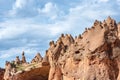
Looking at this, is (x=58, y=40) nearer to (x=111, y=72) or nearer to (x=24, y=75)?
(x=24, y=75)

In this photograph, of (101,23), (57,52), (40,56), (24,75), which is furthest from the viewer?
(40,56)

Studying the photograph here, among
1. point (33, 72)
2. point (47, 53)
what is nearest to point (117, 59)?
point (47, 53)

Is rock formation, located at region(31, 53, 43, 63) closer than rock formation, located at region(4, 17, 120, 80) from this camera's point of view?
No

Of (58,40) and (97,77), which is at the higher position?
(58,40)

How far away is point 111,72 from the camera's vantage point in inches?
1097

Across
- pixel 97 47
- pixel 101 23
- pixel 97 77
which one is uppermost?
pixel 101 23

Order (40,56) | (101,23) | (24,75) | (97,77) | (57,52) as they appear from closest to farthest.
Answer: (97,77), (101,23), (57,52), (24,75), (40,56)

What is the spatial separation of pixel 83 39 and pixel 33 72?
41.4 ft

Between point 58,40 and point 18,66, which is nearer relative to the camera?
point 58,40

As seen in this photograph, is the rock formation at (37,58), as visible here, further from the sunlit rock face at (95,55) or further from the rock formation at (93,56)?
the sunlit rock face at (95,55)

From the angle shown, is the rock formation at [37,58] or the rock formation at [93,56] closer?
the rock formation at [93,56]

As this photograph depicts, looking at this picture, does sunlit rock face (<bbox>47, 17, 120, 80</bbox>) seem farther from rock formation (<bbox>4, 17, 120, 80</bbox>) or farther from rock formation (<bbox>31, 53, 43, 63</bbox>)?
rock formation (<bbox>31, 53, 43, 63</bbox>)

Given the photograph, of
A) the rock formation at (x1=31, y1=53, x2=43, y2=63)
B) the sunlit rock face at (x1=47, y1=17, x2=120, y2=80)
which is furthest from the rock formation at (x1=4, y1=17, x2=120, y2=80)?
the rock formation at (x1=31, y1=53, x2=43, y2=63)

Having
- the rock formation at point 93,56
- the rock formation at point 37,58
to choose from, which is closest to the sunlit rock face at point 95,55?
the rock formation at point 93,56
